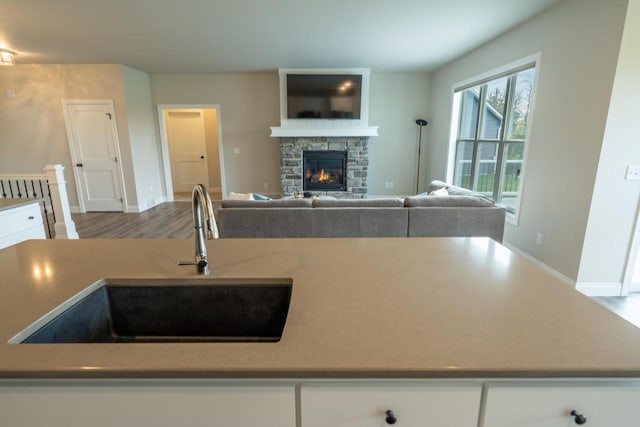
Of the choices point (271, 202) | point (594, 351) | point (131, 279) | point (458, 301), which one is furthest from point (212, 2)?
point (594, 351)

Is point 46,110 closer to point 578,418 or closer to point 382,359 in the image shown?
point 382,359

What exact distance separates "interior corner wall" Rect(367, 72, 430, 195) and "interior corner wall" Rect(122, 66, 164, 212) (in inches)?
176

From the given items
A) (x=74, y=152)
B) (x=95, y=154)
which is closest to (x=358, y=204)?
(x=95, y=154)

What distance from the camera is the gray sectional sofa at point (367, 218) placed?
2955 mm

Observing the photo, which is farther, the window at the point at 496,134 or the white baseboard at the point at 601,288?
the window at the point at 496,134

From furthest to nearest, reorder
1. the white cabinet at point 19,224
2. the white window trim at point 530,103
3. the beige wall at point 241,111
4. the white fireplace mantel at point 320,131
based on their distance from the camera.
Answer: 1. the beige wall at point 241,111
2. the white fireplace mantel at point 320,131
3. the white window trim at point 530,103
4. the white cabinet at point 19,224

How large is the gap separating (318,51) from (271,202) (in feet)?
9.46

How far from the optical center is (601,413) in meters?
0.70

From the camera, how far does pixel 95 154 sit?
18.5ft

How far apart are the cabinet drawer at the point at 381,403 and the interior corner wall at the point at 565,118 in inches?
112

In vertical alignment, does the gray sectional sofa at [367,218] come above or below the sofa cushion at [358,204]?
below

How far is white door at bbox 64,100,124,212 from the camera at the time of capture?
5.47 meters

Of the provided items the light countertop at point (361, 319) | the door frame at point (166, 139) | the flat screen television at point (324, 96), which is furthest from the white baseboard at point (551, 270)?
the door frame at point (166, 139)

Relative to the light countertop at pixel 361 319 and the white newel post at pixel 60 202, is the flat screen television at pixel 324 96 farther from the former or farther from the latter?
the light countertop at pixel 361 319
